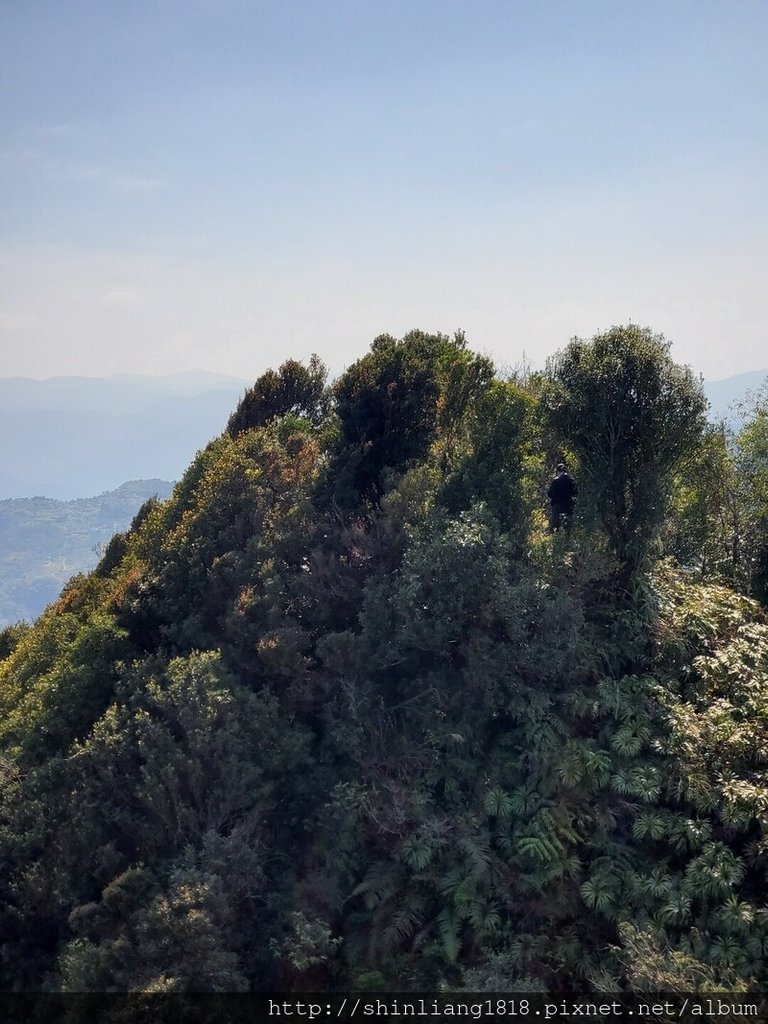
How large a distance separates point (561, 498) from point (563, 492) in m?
0.16

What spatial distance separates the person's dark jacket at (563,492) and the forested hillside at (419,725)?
0.52 metres

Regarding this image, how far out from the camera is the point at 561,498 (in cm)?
1719

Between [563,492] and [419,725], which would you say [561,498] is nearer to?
[563,492]

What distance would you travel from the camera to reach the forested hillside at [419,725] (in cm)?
1051

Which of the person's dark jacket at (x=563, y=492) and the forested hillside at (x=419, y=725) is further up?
the person's dark jacket at (x=563, y=492)

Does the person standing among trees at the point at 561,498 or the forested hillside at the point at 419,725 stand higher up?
the person standing among trees at the point at 561,498

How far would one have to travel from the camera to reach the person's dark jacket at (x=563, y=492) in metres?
17.1

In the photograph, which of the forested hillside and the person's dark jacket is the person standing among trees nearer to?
the person's dark jacket

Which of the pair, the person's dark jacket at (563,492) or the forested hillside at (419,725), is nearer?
the forested hillside at (419,725)

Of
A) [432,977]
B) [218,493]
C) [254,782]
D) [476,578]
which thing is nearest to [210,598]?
[218,493]

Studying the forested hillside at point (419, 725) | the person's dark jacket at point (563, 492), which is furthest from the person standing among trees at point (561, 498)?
the forested hillside at point (419, 725)

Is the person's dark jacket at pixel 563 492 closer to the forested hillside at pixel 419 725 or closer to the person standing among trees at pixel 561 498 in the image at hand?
the person standing among trees at pixel 561 498

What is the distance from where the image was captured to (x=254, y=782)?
12.0 m

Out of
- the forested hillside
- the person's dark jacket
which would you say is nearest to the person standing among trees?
the person's dark jacket
